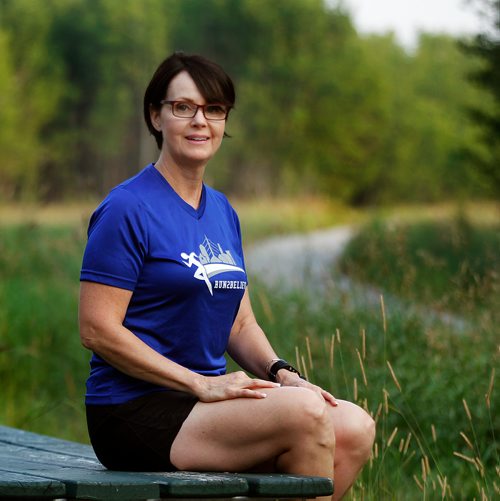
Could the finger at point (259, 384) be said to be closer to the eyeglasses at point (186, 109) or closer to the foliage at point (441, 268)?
the eyeglasses at point (186, 109)

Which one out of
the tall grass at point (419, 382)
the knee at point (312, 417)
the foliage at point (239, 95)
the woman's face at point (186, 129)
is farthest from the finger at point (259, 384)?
the foliage at point (239, 95)

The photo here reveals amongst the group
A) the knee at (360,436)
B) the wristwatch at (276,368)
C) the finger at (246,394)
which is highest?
the finger at (246,394)

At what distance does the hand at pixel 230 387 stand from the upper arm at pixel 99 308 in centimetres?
32

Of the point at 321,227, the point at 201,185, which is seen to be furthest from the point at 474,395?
the point at 321,227

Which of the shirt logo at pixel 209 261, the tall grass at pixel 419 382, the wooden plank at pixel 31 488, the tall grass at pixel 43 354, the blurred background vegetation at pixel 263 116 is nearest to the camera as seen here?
the wooden plank at pixel 31 488

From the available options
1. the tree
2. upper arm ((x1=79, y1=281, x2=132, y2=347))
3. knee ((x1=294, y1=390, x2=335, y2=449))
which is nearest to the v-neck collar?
upper arm ((x1=79, y1=281, x2=132, y2=347))

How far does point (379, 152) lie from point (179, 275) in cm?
4986

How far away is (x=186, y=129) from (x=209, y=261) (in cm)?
45

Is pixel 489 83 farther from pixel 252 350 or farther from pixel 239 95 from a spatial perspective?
pixel 239 95

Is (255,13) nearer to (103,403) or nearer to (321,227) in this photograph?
(321,227)

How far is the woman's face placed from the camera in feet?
11.8

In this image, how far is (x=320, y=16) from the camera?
56.1 metres

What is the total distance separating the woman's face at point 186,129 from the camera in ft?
11.8

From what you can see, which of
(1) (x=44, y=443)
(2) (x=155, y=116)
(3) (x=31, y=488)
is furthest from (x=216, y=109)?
(1) (x=44, y=443)
